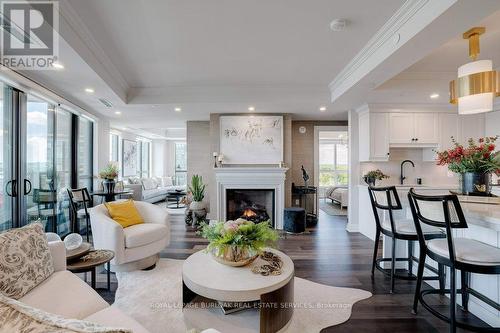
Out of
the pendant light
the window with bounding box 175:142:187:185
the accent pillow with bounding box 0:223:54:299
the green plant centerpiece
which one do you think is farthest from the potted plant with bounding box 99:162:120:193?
the window with bounding box 175:142:187:185

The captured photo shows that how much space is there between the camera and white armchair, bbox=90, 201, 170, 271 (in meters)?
2.75

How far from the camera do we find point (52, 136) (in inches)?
150

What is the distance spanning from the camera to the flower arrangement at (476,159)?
2.32 m

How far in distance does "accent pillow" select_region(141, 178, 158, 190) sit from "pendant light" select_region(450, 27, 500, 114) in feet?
25.2

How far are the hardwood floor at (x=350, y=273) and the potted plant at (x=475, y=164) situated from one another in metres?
1.16

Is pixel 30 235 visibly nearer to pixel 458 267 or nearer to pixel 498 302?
pixel 458 267

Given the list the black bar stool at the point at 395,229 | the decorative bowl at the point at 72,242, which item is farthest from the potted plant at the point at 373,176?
the decorative bowl at the point at 72,242

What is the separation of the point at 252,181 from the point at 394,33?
136 inches

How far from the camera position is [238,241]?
1.89 metres

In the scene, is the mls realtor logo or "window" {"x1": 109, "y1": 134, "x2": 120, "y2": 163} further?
"window" {"x1": 109, "y1": 134, "x2": 120, "y2": 163}

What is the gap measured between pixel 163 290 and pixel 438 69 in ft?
15.1

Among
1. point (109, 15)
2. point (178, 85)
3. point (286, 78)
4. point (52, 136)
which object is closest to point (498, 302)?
point (286, 78)

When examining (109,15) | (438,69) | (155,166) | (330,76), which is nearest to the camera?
(109,15)

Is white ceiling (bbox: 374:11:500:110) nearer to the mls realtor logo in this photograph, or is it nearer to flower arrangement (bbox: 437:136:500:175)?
flower arrangement (bbox: 437:136:500:175)
